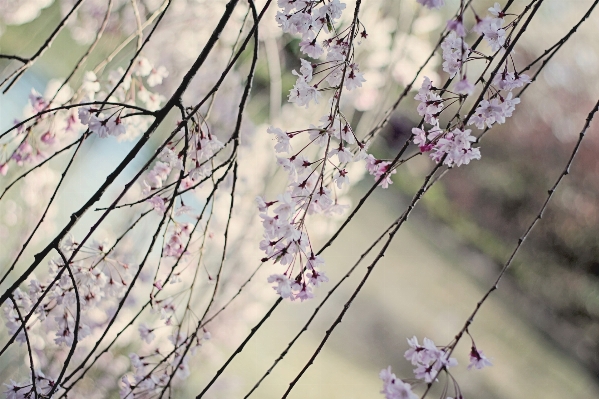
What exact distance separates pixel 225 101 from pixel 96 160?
1365mm

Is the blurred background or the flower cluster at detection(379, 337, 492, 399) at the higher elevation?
the blurred background

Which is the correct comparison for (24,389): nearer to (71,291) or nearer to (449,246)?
(71,291)

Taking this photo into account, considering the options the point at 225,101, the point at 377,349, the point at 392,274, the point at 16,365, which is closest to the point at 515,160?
the point at 392,274

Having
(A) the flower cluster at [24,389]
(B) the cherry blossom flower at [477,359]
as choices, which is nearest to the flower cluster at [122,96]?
(A) the flower cluster at [24,389]

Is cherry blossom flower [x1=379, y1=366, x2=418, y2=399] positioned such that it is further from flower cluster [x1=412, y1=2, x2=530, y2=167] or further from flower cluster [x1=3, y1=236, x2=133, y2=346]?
flower cluster [x1=3, y1=236, x2=133, y2=346]

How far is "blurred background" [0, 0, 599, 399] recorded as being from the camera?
2809 millimetres

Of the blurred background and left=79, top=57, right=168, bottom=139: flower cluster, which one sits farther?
the blurred background

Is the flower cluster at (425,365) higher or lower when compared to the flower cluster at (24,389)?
higher

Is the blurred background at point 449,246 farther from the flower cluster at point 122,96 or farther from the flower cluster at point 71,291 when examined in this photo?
the flower cluster at point 71,291

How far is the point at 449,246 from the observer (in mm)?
5855

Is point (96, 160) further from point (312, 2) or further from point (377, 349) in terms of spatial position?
point (312, 2)

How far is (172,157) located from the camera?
719 millimetres

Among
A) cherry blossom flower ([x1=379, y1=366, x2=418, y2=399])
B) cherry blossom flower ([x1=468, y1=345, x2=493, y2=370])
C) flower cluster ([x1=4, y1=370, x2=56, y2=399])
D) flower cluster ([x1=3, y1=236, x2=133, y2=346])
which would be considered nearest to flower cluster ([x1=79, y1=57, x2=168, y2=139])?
flower cluster ([x1=3, y1=236, x2=133, y2=346])

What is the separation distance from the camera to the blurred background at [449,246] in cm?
281
